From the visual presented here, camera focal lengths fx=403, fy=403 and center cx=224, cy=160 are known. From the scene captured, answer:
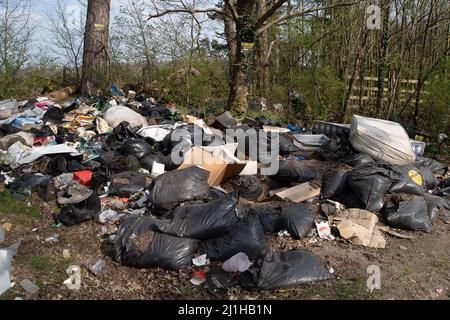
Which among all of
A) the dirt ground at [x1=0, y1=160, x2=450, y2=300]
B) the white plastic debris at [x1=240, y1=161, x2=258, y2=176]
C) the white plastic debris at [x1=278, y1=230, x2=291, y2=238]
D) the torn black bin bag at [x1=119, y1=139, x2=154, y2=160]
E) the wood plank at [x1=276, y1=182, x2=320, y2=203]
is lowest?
the dirt ground at [x1=0, y1=160, x2=450, y2=300]

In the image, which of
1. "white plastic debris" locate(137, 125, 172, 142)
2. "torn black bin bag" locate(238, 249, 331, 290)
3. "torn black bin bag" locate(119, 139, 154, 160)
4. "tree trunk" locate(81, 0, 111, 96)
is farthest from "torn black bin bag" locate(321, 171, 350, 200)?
"tree trunk" locate(81, 0, 111, 96)

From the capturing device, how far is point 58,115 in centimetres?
660

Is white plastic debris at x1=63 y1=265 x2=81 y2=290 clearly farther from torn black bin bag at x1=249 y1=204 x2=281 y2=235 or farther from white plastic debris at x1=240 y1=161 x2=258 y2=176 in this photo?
white plastic debris at x1=240 y1=161 x2=258 y2=176

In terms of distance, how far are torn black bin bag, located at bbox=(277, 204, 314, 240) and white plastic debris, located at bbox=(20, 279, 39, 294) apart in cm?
192

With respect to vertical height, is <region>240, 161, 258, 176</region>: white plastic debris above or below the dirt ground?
above

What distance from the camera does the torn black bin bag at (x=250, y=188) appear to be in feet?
13.7

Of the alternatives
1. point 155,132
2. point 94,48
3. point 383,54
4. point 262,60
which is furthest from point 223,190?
point 94,48

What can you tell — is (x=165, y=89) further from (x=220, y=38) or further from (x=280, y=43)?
(x=280, y=43)

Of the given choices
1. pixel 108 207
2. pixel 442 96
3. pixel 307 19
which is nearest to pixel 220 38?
pixel 307 19

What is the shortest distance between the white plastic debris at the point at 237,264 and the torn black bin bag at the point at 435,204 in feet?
7.02

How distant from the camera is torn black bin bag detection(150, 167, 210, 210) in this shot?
3.57 m

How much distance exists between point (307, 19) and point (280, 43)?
824 millimetres

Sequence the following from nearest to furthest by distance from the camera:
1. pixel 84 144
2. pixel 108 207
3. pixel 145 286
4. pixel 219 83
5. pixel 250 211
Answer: pixel 145 286
pixel 250 211
pixel 108 207
pixel 84 144
pixel 219 83
